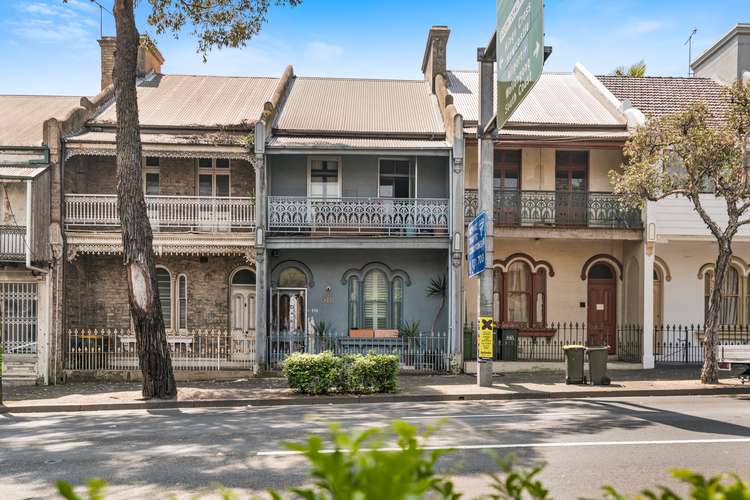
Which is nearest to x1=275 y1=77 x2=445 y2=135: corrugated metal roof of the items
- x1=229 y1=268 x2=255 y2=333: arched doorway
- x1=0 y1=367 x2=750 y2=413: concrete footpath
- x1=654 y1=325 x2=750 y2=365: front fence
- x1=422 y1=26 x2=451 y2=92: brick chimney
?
x1=422 y1=26 x2=451 y2=92: brick chimney

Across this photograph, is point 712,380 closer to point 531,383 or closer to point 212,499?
point 531,383

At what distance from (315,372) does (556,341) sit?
8.72 m

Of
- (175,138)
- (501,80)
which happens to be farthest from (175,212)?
(501,80)

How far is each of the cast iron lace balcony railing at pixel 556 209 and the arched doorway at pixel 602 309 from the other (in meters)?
1.83

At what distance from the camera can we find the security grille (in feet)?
54.4

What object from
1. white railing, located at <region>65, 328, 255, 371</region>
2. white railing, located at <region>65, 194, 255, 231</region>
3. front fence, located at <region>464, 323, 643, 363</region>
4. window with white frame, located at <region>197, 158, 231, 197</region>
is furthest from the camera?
window with white frame, located at <region>197, 158, 231, 197</region>

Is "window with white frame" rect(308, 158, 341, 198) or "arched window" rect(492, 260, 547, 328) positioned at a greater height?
"window with white frame" rect(308, 158, 341, 198)

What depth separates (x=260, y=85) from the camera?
→ 2250 centimetres

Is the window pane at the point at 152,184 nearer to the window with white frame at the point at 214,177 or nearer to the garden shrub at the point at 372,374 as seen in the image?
the window with white frame at the point at 214,177

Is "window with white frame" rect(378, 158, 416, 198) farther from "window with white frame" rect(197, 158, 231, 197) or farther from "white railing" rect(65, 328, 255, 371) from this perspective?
"white railing" rect(65, 328, 255, 371)

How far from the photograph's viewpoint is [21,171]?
16203 mm

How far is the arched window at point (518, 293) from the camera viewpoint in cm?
1934

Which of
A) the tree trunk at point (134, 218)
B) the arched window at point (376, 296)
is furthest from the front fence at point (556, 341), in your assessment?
the tree trunk at point (134, 218)

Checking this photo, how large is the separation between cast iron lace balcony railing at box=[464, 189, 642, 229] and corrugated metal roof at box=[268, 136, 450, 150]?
1960mm
